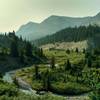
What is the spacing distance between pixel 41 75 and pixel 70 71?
21.0 m

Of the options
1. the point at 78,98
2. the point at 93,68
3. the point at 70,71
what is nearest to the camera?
the point at 78,98

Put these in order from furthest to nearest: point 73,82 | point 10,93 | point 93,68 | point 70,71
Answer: point 93,68, point 70,71, point 73,82, point 10,93

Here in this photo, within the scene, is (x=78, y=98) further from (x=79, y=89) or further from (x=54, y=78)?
(x=54, y=78)

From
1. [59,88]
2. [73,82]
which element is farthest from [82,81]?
[59,88]

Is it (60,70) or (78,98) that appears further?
(60,70)

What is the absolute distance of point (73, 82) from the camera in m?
158

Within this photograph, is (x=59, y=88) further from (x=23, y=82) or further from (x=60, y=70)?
(x=60, y=70)

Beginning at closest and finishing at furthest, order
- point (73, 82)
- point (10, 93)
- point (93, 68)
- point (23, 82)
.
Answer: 1. point (10, 93)
2. point (73, 82)
3. point (23, 82)
4. point (93, 68)

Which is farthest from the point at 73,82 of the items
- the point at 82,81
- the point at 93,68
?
the point at 93,68

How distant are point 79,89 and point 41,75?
29275 mm

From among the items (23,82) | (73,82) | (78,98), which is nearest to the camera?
(78,98)

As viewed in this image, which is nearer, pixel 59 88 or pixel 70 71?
pixel 59 88

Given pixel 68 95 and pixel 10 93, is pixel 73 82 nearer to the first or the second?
pixel 68 95

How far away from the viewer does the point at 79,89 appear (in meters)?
148
